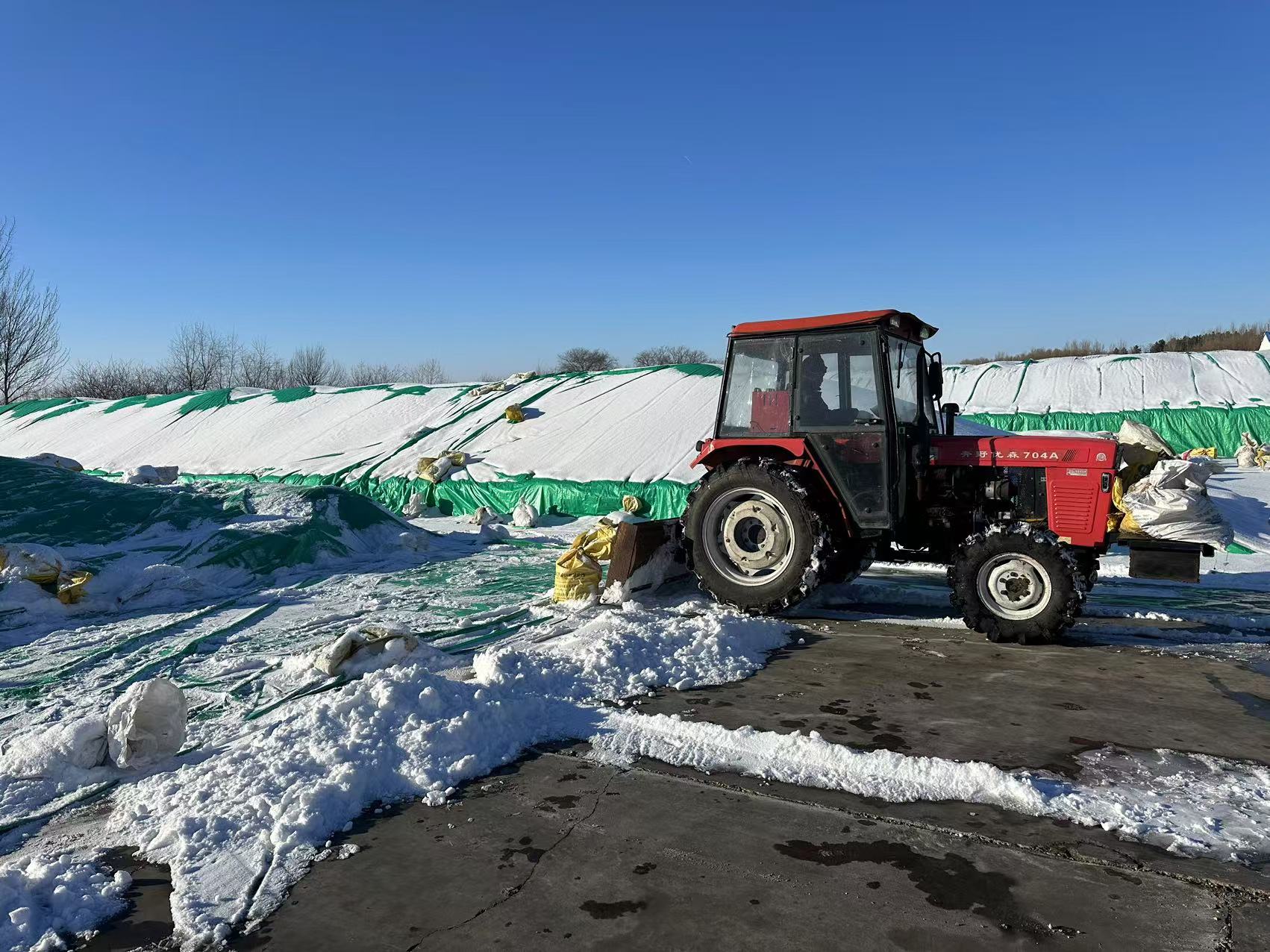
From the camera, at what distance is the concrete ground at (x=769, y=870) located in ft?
7.77

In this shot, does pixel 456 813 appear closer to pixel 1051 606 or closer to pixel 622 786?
pixel 622 786

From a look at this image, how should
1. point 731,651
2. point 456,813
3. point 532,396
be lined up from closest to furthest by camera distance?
point 456,813 < point 731,651 < point 532,396

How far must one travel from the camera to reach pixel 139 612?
682 cm

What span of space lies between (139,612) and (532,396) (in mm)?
10667

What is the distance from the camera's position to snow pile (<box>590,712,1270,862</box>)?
2.91 m

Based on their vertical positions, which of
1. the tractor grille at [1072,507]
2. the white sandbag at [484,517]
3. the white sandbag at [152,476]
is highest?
the white sandbag at [152,476]

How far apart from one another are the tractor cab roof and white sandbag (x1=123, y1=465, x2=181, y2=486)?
11.9 metres

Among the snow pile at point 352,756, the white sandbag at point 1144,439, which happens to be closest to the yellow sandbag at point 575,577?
the snow pile at point 352,756

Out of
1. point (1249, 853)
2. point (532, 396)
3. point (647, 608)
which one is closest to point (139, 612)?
point (647, 608)

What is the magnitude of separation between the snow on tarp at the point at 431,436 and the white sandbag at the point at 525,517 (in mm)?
510

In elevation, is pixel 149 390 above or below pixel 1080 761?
above

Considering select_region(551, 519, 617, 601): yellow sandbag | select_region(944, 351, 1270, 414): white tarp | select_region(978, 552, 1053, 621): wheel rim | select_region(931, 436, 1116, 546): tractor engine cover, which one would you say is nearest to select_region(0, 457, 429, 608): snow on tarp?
select_region(551, 519, 617, 601): yellow sandbag

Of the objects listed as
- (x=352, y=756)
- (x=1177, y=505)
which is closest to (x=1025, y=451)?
(x=1177, y=505)

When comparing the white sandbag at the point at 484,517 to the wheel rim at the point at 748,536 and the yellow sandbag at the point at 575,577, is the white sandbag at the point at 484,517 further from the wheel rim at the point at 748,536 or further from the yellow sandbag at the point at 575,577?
the wheel rim at the point at 748,536
